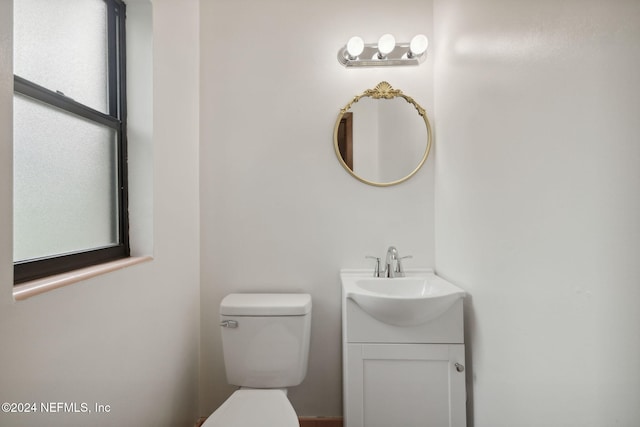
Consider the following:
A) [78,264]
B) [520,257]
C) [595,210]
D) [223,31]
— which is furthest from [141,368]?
[223,31]

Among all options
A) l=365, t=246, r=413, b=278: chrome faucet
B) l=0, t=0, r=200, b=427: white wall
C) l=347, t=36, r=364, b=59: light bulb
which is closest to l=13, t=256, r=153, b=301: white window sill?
l=0, t=0, r=200, b=427: white wall

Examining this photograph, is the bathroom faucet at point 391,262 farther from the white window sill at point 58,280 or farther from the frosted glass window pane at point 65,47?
the frosted glass window pane at point 65,47

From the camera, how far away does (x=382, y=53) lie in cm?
163

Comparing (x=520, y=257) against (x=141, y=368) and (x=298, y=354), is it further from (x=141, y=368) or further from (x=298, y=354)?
(x=141, y=368)

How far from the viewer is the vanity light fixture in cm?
161

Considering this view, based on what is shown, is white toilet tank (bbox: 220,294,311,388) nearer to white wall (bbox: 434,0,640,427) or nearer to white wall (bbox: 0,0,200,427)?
white wall (bbox: 0,0,200,427)

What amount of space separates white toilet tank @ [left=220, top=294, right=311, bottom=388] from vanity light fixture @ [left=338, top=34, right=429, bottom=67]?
1.30 meters

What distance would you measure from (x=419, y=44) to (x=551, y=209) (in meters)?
1.15

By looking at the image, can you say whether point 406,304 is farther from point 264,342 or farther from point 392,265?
point 264,342

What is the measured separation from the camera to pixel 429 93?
5.69ft

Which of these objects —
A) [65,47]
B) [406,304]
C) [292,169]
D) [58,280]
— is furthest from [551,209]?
[65,47]

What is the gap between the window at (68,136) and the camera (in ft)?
2.73

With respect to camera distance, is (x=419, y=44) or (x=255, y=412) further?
(x=419, y=44)

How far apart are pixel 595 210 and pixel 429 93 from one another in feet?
3.96
